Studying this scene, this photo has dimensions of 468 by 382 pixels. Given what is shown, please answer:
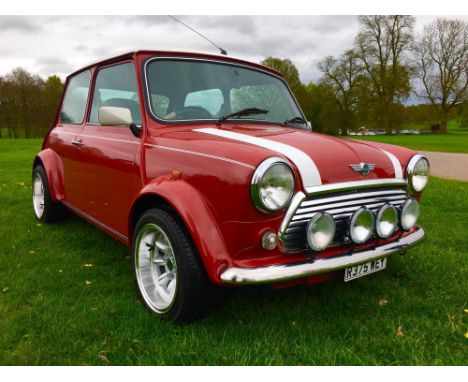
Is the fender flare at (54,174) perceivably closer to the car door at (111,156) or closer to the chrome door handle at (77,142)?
the chrome door handle at (77,142)

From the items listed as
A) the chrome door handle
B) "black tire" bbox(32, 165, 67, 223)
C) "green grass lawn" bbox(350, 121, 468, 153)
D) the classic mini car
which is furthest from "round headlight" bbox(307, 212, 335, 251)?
"green grass lawn" bbox(350, 121, 468, 153)

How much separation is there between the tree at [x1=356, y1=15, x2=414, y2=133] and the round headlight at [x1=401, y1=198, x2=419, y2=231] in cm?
3627

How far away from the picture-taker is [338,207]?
8.16 ft

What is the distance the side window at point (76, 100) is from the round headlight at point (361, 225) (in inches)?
119

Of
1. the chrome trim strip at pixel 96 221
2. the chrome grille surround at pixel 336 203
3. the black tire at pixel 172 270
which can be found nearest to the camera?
the chrome grille surround at pixel 336 203

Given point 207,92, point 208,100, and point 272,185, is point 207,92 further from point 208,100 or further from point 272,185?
point 272,185

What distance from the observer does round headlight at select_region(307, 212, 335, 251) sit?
2.32 metres

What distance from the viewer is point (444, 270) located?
12.0ft

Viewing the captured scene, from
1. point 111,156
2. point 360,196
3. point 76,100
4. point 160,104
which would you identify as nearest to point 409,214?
point 360,196

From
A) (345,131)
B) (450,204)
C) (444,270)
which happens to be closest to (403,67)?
(345,131)

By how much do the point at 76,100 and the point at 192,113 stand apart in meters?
2.05

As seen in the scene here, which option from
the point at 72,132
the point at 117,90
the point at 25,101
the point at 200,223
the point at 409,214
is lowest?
the point at 409,214

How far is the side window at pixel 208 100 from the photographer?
3193 millimetres

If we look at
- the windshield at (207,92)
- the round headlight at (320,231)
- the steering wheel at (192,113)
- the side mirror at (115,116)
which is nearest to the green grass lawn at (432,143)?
the windshield at (207,92)
